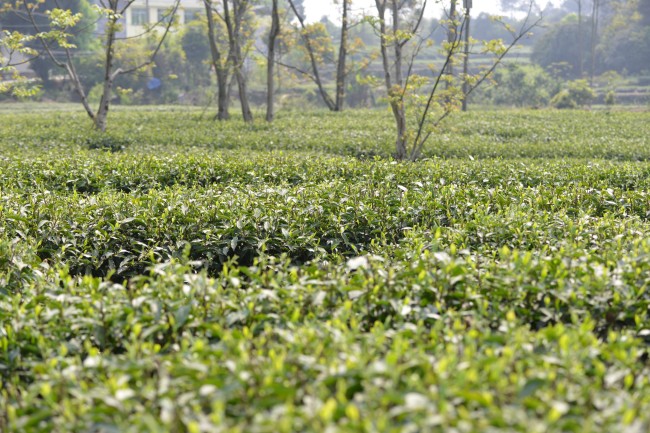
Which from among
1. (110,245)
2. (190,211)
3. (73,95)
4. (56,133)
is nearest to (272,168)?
(190,211)

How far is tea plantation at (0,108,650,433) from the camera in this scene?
2.02 m

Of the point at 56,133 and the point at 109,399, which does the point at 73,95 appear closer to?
the point at 56,133

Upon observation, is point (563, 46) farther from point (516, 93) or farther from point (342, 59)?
point (342, 59)

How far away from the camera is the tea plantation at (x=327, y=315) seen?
2.02 metres

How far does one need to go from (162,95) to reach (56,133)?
40491 millimetres

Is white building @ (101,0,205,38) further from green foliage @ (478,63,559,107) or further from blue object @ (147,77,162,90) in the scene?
green foliage @ (478,63,559,107)

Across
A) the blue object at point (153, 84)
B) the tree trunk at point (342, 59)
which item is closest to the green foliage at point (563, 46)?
the blue object at point (153, 84)

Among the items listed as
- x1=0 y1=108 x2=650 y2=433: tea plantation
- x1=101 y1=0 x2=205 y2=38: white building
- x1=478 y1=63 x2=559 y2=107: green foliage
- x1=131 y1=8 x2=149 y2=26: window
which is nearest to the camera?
x1=0 y1=108 x2=650 y2=433: tea plantation

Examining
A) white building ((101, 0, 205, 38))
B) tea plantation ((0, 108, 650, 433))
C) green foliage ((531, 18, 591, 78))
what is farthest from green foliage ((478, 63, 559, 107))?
tea plantation ((0, 108, 650, 433))

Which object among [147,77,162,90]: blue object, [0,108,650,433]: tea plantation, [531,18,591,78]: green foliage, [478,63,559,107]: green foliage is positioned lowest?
[0,108,650,433]: tea plantation

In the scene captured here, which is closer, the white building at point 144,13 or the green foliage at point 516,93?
the green foliage at point 516,93

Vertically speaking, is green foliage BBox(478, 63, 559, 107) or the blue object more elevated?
the blue object

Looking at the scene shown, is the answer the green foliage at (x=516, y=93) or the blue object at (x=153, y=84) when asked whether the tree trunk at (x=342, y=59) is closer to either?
the green foliage at (x=516, y=93)

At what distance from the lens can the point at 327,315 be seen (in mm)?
2986
